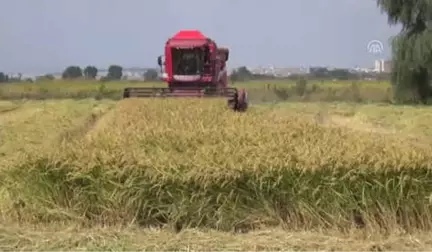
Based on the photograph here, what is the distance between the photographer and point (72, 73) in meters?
75.1

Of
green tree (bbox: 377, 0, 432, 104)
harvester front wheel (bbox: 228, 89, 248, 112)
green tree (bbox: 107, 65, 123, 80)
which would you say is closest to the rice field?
harvester front wheel (bbox: 228, 89, 248, 112)

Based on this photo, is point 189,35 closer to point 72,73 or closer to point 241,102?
point 241,102

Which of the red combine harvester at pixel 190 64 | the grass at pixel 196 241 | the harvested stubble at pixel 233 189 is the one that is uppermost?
the red combine harvester at pixel 190 64

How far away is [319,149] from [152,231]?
216 centimetres

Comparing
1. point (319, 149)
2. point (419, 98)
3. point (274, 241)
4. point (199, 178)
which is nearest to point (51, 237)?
point (199, 178)

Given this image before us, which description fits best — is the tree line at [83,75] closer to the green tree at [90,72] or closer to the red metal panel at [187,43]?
the green tree at [90,72]

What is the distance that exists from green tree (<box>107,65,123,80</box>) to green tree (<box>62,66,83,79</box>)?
430 cm

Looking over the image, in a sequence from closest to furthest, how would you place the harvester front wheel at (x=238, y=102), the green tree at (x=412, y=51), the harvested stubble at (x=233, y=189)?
the harvested stubble at (x=233, y=189) → the harvester front wheel at (x=238, y=102) → the green tree at (x=412, y=51)

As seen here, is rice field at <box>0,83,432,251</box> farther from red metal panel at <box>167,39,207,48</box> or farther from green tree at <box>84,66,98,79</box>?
green tree at <box>84,66,98,79</box>

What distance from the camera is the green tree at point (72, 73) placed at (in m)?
74.9

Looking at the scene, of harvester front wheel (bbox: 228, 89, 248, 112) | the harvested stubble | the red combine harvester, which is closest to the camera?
the harvested stubble

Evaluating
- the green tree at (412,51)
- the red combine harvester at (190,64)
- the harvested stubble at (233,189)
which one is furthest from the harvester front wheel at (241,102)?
the green tree at (412,51)

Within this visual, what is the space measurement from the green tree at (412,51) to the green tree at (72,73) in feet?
149

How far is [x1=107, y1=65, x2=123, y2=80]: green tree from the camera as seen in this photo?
229 feet
